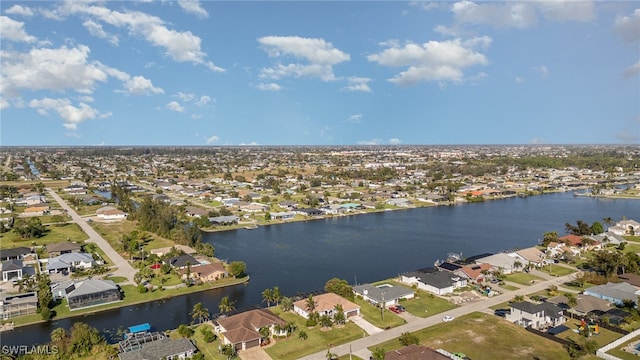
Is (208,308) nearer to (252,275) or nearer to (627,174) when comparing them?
(252,275)

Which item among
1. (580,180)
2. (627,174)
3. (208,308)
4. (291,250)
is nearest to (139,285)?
(208,308)

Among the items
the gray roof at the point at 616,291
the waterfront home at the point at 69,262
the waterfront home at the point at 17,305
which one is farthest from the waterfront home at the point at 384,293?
the waterfront home at the point at 69,262

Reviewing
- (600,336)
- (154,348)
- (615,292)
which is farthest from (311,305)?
(615,292)

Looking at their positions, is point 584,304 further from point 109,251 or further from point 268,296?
point 109,251

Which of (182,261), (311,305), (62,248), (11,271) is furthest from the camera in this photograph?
(62,248)

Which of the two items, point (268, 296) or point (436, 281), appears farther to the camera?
point (436, 281)

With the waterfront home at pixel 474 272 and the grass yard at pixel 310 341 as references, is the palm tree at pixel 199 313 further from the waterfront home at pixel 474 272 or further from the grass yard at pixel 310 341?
the waterfront home at pixel 474 272
